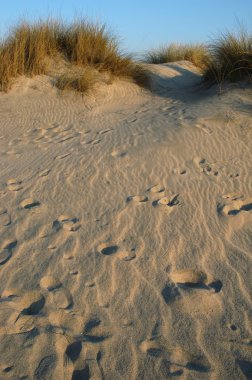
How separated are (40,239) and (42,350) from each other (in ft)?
4.11

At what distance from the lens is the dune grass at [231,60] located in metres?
6.57

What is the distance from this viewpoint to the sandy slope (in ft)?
8.20

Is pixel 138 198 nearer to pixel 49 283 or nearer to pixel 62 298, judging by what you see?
pixel 49 283

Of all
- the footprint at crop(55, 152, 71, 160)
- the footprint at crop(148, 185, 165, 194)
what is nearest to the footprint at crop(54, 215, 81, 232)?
the footprint at crop(148, 185, 165, 194)

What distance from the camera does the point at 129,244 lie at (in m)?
3.52

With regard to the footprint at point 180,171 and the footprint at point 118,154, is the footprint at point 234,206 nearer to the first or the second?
the footprint at point 180,171

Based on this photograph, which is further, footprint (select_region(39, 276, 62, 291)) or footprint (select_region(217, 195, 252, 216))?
footprint (select_region(217, 195, 252, 216))

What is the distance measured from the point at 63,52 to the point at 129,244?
5594 mm

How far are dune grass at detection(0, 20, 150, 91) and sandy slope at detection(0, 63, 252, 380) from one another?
135 cm

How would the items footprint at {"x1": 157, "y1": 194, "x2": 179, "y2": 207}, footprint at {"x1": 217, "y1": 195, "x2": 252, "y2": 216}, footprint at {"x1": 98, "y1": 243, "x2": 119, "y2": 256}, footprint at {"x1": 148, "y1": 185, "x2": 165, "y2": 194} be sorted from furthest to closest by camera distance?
footprint at {"x1": 148, "y1": 185, "x2": 165, "y2": 194} < footprint at {"x1": 157, "y1": 194, "x2": 179, "y2": 207} < footprint at {"x1": 217, "y1": 195, "x2": 252, "y2": 216} < footprint at {"x1": 98, "y1": 243, "x2": 119, "y2": 256}

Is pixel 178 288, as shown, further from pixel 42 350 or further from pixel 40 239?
pixel 40 239

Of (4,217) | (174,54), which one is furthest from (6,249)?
(174,54)

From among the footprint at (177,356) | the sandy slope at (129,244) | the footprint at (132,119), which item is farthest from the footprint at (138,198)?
the footprint at (132,119)

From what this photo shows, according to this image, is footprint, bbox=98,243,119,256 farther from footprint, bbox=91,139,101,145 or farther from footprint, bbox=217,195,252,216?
footprint, bbox=91,139,101,145
